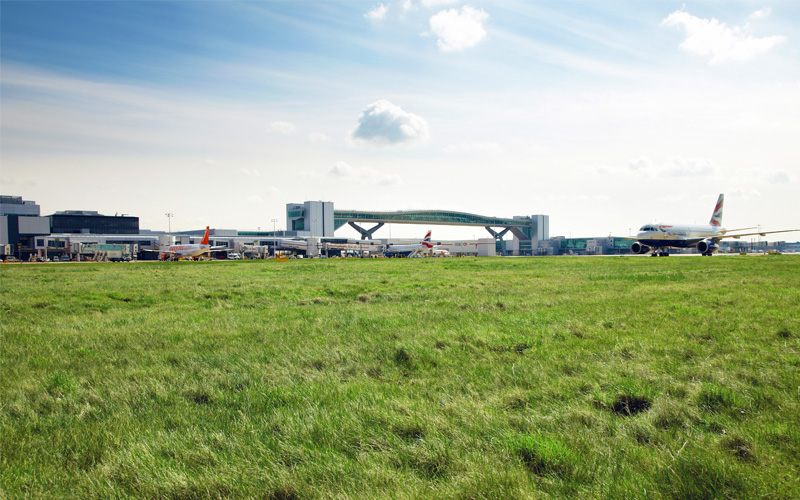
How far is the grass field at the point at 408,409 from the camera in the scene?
9.59 feet

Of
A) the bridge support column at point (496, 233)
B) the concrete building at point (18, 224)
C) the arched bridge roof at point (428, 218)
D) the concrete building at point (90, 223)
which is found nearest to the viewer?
the concrete building at point (18, 224)

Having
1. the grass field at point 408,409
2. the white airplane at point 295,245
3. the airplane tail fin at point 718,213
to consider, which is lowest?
the grass field at point 408,409

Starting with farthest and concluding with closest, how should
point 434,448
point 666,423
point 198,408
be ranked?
1. point 198,408
2. point 666,423
3. point 434,448

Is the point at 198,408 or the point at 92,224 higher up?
the point at 92,224

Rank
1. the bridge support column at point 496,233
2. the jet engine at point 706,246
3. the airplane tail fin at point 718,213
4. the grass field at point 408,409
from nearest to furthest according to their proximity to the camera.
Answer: the grass field at point 408,409, the jet engine at point 706,246, the airplane tail fin at point 718,213, the bridge support column at point 496,233

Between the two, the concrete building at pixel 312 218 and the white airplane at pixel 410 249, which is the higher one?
the concrete building at pixel 312 218

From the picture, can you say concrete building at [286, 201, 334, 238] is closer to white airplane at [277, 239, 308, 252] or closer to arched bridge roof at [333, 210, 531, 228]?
arched bridge roof at [333, 210, 531, 228]

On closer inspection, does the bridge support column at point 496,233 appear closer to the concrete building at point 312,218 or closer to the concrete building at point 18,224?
the concrete building at point 312,218

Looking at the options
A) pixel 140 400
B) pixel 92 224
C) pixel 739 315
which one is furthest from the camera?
pixel 92 224

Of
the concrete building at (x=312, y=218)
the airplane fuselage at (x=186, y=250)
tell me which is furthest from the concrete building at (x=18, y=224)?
the concrete building at (x=312, y=218)

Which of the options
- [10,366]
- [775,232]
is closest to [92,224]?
[10,366]

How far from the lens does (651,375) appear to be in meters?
4.99

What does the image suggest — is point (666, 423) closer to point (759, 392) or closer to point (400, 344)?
point (759, 392)

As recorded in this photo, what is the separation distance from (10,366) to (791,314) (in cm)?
1466
